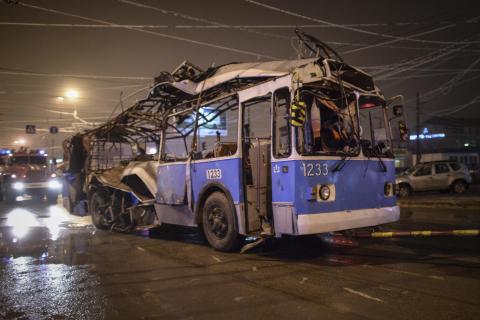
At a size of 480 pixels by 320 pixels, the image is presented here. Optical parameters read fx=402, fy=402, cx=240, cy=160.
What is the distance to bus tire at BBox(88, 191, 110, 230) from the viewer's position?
38.2 feet

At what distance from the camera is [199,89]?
8305mm

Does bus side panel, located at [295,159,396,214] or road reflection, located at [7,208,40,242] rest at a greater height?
bus side panel, located at [295,159,396,214]

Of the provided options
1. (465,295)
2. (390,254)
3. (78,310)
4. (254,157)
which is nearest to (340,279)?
(465,295)

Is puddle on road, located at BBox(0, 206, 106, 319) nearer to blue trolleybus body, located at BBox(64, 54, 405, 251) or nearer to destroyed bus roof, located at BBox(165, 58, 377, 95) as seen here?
blue trolleybus body, located at BBox(64, 54, 405, 251)

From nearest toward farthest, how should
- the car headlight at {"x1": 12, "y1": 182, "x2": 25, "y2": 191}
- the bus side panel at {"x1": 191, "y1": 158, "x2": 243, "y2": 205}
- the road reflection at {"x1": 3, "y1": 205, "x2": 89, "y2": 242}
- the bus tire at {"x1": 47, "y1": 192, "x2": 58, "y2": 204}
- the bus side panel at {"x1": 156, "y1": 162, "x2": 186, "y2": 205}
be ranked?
the bus side panel at {"x1": 191, "y1": 158, "x2": 243, "y2": 205} → the bus side panel at {"x1": 156, "y1": 162, "x2": 186, "y2": 205} → the road reflection at {"x1": 3, "y1": 205, "x2": 89, "y2": 242} → the car headlight at {"x1": 12, "y1": 182, "x2": 25, "y2": 191} → the bus tire at {"x1": 47, "y1": 192, "x2": 58, "y2": 204}

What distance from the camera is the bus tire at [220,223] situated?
6.94 m

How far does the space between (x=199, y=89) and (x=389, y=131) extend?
382 centimetres

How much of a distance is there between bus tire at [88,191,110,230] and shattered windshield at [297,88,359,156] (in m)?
7.40

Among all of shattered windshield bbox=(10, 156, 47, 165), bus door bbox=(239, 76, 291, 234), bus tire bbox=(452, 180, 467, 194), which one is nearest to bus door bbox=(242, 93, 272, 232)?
bus door bbox=(239, 76, 291, 234)

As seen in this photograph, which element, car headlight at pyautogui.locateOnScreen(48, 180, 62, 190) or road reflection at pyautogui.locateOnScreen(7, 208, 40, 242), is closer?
road reflection at pyautogui.locateOnScreen(7, 208, 40, 242)

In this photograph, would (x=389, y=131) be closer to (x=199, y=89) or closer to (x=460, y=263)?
(x=460, y=263)

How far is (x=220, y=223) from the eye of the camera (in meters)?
7.30

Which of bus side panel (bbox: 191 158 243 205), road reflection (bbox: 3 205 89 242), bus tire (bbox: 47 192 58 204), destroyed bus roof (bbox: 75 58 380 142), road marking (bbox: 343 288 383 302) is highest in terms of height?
destroyed bus roof (bbox: 75 58 380 142)

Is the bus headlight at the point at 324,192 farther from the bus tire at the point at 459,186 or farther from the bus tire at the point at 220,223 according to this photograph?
the bus tire at the point at 459,186
